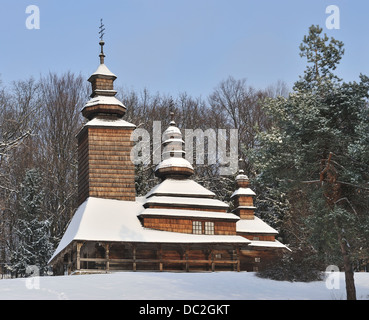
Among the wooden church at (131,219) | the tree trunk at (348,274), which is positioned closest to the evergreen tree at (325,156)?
the tree trunk at (348,274)

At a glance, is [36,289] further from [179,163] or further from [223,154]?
[223,154]

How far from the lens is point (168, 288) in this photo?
30.3m

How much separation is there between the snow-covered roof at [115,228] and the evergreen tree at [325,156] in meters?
12.1

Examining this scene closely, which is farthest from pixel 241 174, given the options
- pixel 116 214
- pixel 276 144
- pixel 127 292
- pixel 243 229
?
pixel 127 292

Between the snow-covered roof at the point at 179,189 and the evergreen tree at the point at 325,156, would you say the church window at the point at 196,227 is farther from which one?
the evergreen tree at the point at 325,156

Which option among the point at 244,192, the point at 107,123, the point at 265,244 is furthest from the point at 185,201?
the point at 244,192

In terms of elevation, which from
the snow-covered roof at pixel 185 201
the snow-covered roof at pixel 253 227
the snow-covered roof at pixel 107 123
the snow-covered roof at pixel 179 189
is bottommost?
the snow-covered roof at pixel 253 227

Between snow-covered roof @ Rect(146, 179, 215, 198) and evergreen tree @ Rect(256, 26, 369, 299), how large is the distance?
48.8 feet

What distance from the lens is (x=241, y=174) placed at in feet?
177

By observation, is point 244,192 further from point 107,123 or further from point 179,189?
point 107,123

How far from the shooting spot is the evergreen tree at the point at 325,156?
2862 cm

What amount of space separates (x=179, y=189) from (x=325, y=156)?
16948 millimetres

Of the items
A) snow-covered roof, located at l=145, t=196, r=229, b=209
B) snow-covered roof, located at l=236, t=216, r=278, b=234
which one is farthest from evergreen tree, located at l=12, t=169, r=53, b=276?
snow-covered roof, located at l=236, t=216, r=278, b=234
